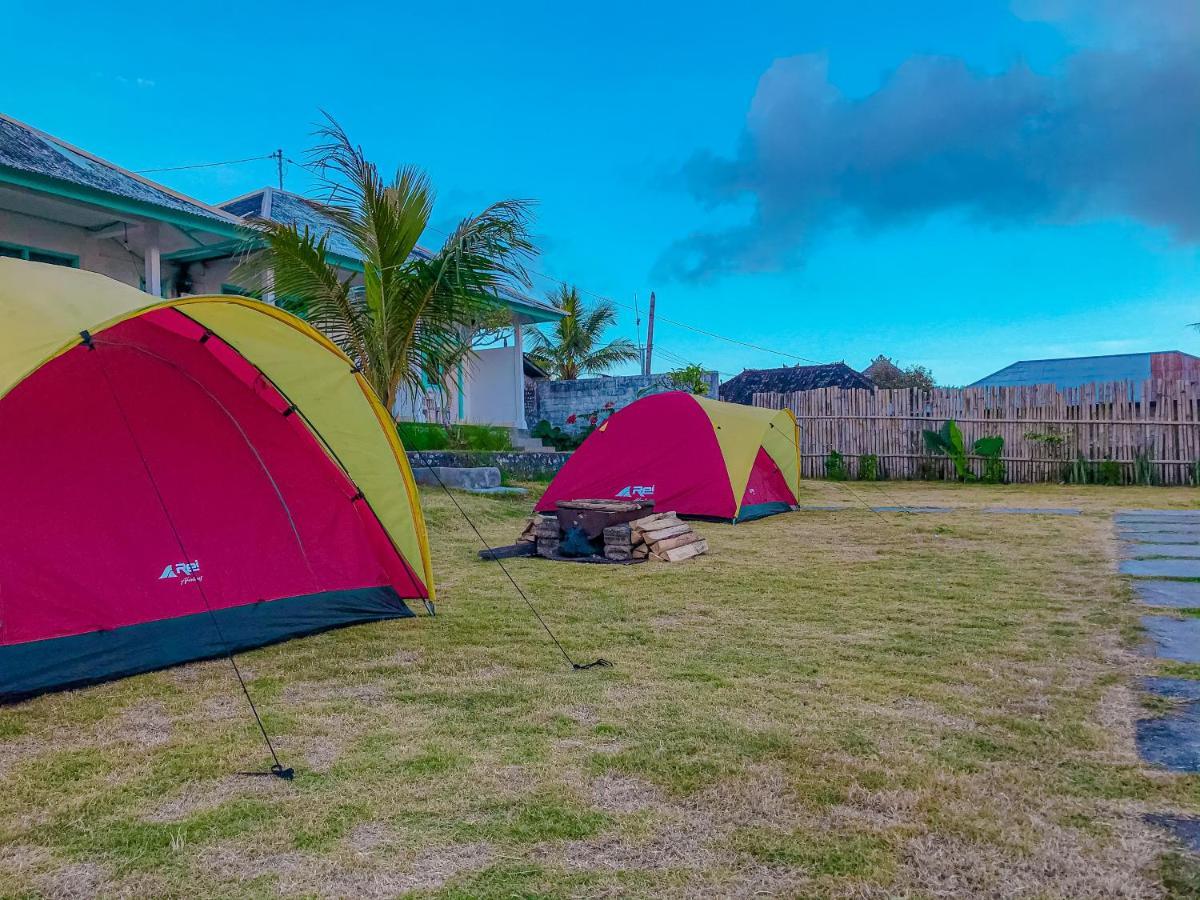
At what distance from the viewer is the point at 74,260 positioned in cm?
1134

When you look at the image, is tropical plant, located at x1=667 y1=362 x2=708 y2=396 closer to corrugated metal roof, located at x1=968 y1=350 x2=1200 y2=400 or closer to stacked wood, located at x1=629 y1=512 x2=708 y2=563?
stacked wood, located at x1=629 y1=512 x2=708 y2=563

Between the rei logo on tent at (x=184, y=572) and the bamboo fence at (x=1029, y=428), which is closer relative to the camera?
the rei logo on tent at (x=184, y=572)

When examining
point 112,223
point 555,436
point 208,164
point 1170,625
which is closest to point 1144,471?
point 555,436

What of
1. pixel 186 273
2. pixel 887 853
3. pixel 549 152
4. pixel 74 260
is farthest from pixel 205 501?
pixel 549 152

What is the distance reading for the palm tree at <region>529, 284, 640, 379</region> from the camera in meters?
29.2

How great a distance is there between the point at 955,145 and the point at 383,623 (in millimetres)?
16236

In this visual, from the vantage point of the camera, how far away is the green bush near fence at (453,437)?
13.6 meters

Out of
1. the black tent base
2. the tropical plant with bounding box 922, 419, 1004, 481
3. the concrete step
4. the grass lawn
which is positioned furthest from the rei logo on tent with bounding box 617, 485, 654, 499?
the tropical plant with bounding box 922, 419, 1004, 481

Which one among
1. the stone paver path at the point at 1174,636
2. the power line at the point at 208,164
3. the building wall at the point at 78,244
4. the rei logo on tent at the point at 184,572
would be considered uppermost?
the power line at the point at 208,164

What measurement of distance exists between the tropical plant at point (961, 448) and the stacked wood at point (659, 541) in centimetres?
1004

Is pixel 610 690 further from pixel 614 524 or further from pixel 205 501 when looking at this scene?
pixel 614 524

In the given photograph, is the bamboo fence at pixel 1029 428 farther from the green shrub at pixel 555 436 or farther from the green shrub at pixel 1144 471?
the green shrub at pixel 555 436

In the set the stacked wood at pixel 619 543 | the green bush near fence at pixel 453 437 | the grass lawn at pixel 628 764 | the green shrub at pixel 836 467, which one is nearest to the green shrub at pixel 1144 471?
the green shrub at pixel 836 467

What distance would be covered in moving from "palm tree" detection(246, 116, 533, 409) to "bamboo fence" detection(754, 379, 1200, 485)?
32.0ft
